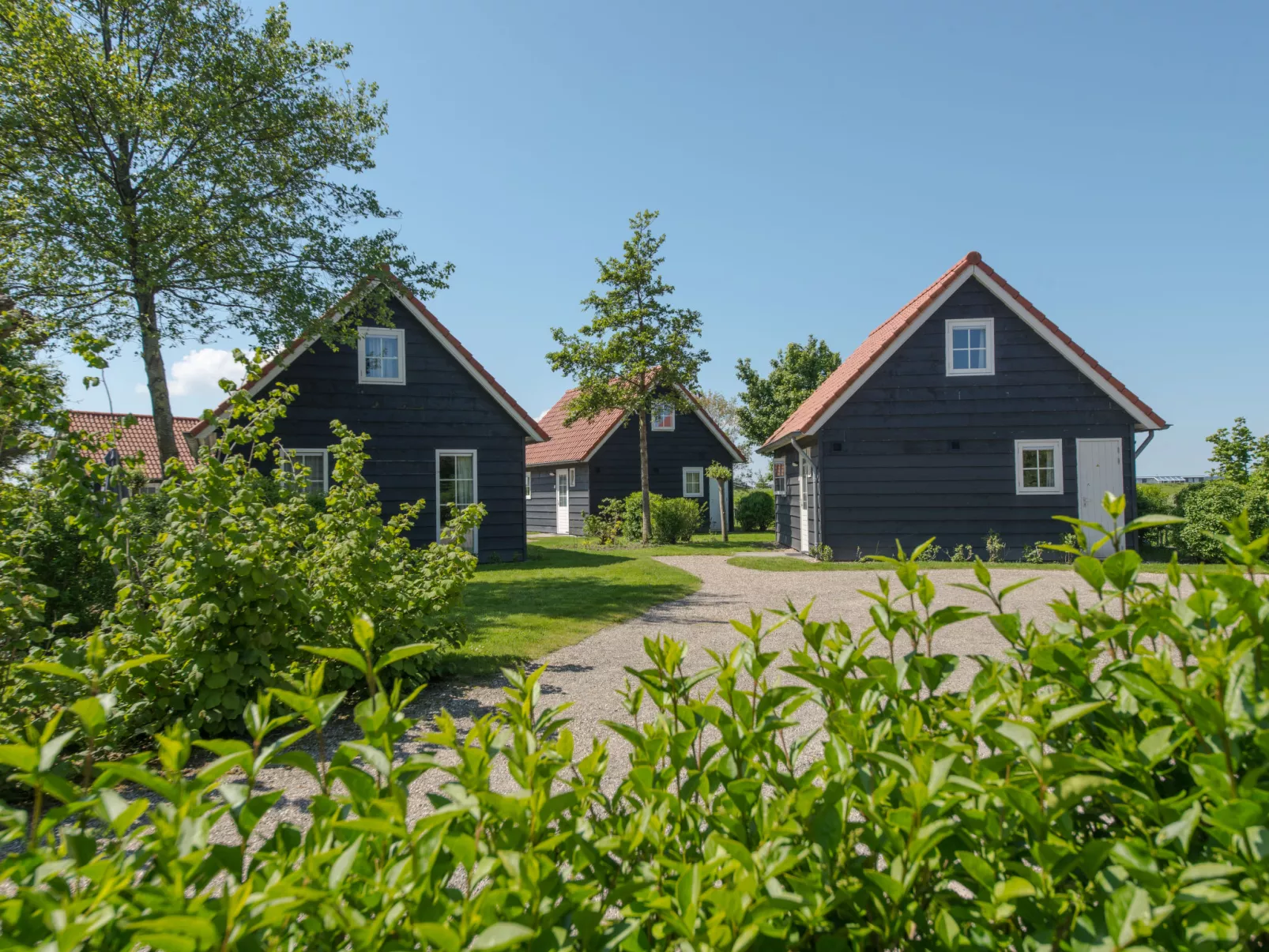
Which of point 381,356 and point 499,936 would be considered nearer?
point 499,936

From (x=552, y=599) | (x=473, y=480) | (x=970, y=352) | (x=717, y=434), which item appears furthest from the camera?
(x=717, y=434)

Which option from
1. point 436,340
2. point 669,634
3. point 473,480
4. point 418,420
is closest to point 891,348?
point 473,480

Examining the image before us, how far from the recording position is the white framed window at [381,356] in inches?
651

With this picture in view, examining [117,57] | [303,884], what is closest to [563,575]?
[117,57]

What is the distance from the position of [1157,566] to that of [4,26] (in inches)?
834

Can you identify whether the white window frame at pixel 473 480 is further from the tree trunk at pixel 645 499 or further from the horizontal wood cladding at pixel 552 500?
the horizontal wood cladding at pixel 552 500

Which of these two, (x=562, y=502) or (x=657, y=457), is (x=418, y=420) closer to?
(x=657, y=457)

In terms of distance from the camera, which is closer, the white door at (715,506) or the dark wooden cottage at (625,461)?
the dark wooden cottage at (625,461)

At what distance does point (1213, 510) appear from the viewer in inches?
658

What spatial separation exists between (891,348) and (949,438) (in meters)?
2.26

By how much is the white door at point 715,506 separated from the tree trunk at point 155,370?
19.0m

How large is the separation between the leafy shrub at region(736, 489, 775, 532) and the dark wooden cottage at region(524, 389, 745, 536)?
0.71 meters

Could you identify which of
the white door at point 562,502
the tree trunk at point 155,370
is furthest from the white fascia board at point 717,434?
the tree trunk at point 155,370

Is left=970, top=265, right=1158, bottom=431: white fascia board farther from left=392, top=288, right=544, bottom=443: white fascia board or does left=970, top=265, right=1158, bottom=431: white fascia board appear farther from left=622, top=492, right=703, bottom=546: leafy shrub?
left=622, top=492, right=703, bottom=546: leafy shrub
